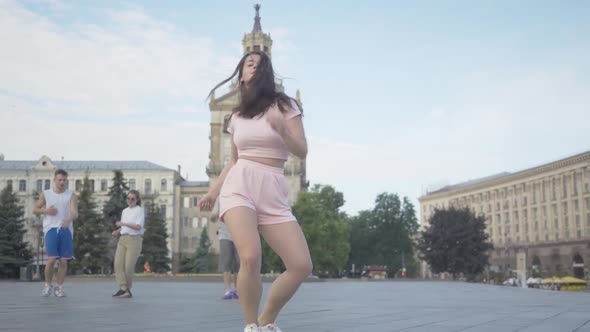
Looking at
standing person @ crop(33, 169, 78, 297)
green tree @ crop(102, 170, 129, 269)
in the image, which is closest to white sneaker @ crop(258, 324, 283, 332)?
standing person @ crop(33, 169, 78, 297)

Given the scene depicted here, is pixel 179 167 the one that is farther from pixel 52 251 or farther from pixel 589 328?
pixel 589 328

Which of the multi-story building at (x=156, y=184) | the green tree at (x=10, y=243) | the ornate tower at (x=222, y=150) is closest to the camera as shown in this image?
the green tree at (x=10, y=243)

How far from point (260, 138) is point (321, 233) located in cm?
6792

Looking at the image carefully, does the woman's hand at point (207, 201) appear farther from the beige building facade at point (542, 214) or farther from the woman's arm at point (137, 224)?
the beige building facade at point (542, 214)

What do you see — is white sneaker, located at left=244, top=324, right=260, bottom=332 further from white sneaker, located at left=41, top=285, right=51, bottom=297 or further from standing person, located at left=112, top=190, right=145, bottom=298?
white sneaker, located at left=41, top=285, right=51, bottom=297

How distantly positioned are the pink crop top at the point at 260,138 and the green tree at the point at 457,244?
67.3 meters

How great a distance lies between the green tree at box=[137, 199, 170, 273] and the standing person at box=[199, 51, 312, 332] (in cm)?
6289

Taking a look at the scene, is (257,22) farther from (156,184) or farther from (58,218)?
(58,218)

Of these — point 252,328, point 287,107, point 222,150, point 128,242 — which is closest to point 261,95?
point 287,107

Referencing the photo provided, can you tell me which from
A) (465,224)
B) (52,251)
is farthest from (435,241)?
(52,251)

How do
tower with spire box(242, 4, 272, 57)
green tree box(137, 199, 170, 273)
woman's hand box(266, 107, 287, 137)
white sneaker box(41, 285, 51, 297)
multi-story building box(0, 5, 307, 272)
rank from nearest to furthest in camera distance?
woman's hand box(266, 107, 287, 137), white sneaker box(41, 285, 51, 297), green tree box(137, 199, 170, 273), tower with spire box(242, 4, 272, 57), multi-story building box(0, 5, 307, 272)

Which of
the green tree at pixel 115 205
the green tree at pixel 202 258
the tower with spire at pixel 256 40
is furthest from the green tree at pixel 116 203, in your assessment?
the tower with spire at pixel 256 40

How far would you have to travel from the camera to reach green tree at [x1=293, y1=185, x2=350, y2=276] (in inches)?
2862

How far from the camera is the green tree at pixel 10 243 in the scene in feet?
167
